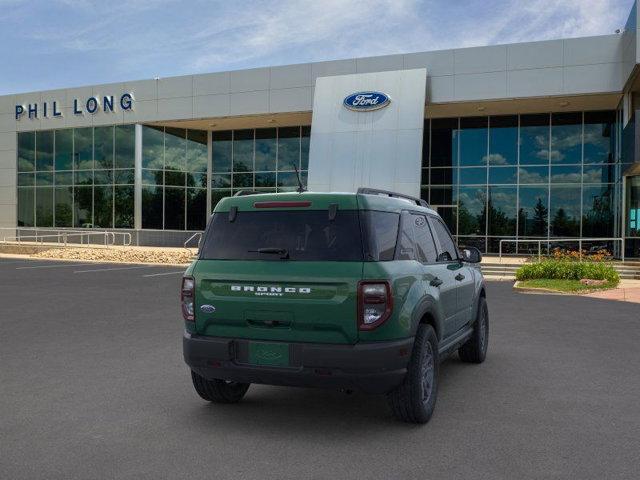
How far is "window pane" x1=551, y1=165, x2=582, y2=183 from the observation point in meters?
27.5

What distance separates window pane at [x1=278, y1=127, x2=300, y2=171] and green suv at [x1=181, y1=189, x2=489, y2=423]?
2830 cm

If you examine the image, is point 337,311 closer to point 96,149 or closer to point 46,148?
point 96,149

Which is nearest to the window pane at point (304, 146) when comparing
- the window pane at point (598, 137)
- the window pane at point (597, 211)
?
the window pane at point (598, 137)

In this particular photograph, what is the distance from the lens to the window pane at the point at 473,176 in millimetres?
28844

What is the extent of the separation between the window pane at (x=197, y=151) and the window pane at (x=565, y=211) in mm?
18911

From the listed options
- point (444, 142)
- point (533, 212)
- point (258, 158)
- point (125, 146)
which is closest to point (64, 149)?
point (125, 146)

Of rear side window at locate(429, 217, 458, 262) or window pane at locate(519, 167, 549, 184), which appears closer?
rear side window at locate(429, 217, 458, 262)

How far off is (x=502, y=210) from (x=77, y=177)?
23371mm

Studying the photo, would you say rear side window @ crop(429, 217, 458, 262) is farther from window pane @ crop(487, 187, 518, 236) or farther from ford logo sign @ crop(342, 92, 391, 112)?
window pane @ crop(487, 187, 518, 236)

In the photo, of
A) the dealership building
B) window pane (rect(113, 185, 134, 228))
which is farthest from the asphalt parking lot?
window pane (rect(113, 185, 134, 228))

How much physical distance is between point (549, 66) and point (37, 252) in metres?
24.7

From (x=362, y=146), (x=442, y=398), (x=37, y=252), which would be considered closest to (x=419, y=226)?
(x=442, y=398)

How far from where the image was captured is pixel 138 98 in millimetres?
32906

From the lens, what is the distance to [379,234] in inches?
186
